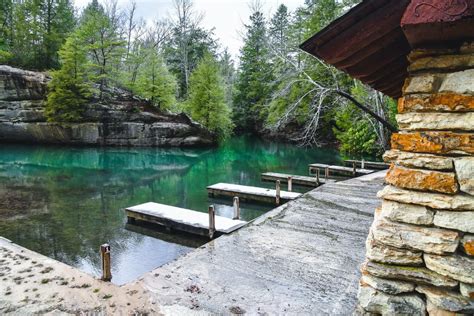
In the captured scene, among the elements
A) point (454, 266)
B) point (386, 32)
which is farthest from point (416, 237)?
point (386, 32)

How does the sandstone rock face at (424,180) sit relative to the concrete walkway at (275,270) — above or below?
above

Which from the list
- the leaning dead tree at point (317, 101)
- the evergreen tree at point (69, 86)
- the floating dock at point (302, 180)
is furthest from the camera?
the evergreen tree at point (69, 86)

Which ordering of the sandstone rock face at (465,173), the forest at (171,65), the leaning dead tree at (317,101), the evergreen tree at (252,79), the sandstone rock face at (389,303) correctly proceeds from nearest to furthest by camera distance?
the sandstone rock face at (465,173), the sandstone rock face at (389,303), the leaning dead tree at (317,101), the forest at (171,65), the evergreen tree at (252,79)

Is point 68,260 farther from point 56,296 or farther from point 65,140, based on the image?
point 65,140

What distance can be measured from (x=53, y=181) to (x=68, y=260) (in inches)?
387

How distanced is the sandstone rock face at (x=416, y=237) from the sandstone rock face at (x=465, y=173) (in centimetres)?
31

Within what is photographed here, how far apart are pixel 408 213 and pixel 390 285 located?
1.85 ft

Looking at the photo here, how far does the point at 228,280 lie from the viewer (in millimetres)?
4879

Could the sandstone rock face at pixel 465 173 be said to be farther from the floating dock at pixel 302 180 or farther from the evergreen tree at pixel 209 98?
the evergreen tree at pixel 209 98

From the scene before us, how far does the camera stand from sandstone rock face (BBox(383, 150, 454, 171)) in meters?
2.08

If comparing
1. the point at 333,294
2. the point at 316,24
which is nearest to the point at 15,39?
the point at 316,24

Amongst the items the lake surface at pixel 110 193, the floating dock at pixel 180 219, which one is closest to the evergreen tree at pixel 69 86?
the lake surface at pixel 110 193

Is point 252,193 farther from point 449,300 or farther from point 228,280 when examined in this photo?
point 449,300

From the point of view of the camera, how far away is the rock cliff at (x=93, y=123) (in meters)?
29.0
